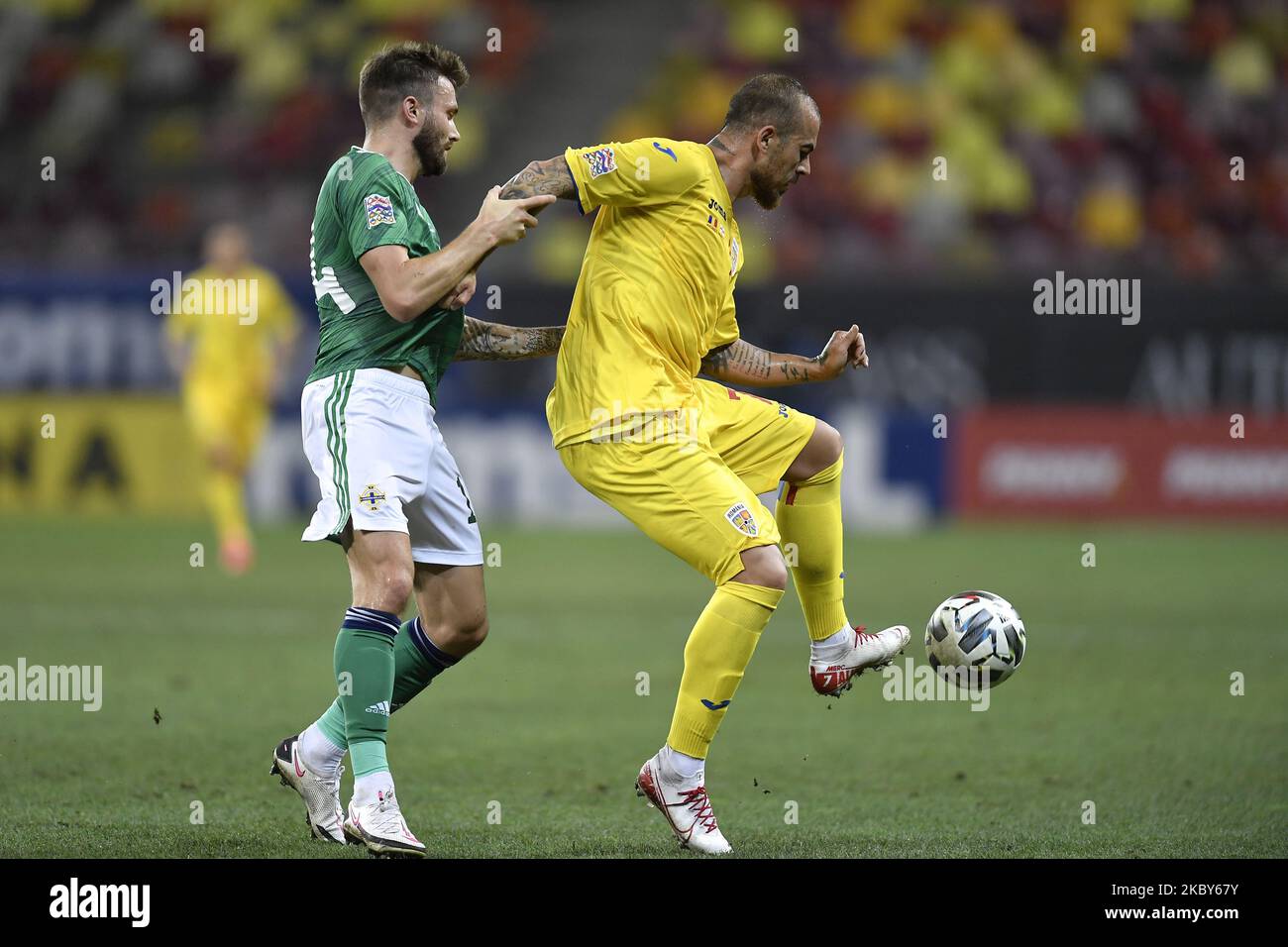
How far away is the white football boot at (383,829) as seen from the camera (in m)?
4.88

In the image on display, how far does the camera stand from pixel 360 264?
518 centimetres

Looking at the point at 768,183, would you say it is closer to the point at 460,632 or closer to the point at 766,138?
the point at 766,138

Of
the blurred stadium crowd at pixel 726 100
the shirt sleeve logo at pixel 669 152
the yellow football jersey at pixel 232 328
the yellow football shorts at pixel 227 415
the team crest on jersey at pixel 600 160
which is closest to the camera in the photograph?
the team crest on jersey at pixel 600 160

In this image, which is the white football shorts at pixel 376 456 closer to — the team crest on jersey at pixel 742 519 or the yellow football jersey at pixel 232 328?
the team crest on jersey at pixel 742 519

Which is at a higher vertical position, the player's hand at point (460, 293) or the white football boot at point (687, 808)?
the player's hand at point (460, 293)

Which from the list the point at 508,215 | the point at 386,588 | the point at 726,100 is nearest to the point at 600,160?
the point at 508,215

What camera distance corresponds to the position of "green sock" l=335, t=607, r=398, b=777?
5.03m

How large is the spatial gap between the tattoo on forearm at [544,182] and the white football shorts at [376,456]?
0.65 metres

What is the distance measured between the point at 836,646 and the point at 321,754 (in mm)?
1717

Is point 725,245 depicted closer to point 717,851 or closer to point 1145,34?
point 717,851

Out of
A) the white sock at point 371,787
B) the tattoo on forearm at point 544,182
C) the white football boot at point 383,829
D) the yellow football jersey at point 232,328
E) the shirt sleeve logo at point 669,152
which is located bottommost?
the white football boot at point 383,829

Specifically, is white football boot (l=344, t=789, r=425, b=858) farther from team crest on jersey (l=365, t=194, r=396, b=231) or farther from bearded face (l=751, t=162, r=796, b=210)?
bearded face (l=751, t=162, r=796, b=210)

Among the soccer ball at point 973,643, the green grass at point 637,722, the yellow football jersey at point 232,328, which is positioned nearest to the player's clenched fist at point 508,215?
the green grass at point 637,722
